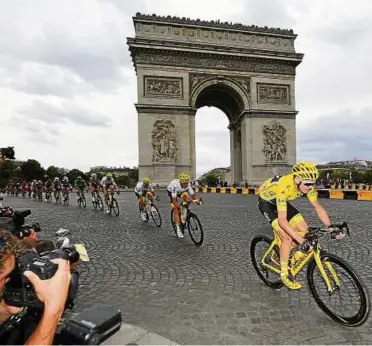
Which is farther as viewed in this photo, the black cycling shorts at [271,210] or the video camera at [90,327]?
the black cycling shorts at [271,210]

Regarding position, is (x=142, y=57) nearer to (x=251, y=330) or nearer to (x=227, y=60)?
(x=227, y=60)

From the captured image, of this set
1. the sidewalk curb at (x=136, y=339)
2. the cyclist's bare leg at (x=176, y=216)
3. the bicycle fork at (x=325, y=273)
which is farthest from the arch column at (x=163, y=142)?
the sidewalk curb at (x=136, y=339)

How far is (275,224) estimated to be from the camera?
13.1 feet

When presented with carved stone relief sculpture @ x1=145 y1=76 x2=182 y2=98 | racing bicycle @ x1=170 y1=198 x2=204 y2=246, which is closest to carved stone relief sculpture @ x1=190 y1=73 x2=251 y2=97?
carved stone relief sculpture @ x1=145 y1=76 x2=182 y2=98

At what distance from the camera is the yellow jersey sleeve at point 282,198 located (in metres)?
3.59

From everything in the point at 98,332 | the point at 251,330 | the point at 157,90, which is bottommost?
the point at 251,330

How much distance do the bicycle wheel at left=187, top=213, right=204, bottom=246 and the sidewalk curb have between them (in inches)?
157

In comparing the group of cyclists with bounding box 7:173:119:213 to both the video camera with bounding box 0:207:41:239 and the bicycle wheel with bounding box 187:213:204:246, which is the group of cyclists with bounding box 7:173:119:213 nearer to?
the bicycle wheel with bounding box 187:213:204:246

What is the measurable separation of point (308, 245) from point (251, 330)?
36.5 inches

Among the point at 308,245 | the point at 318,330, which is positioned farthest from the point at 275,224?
the point at 318,330

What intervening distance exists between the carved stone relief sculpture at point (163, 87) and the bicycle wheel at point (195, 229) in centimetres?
2546

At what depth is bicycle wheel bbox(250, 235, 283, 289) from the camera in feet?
13.4

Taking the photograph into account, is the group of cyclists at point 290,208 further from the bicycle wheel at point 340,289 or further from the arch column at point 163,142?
the arch column at point 163,142

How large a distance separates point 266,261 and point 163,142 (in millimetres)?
27282
